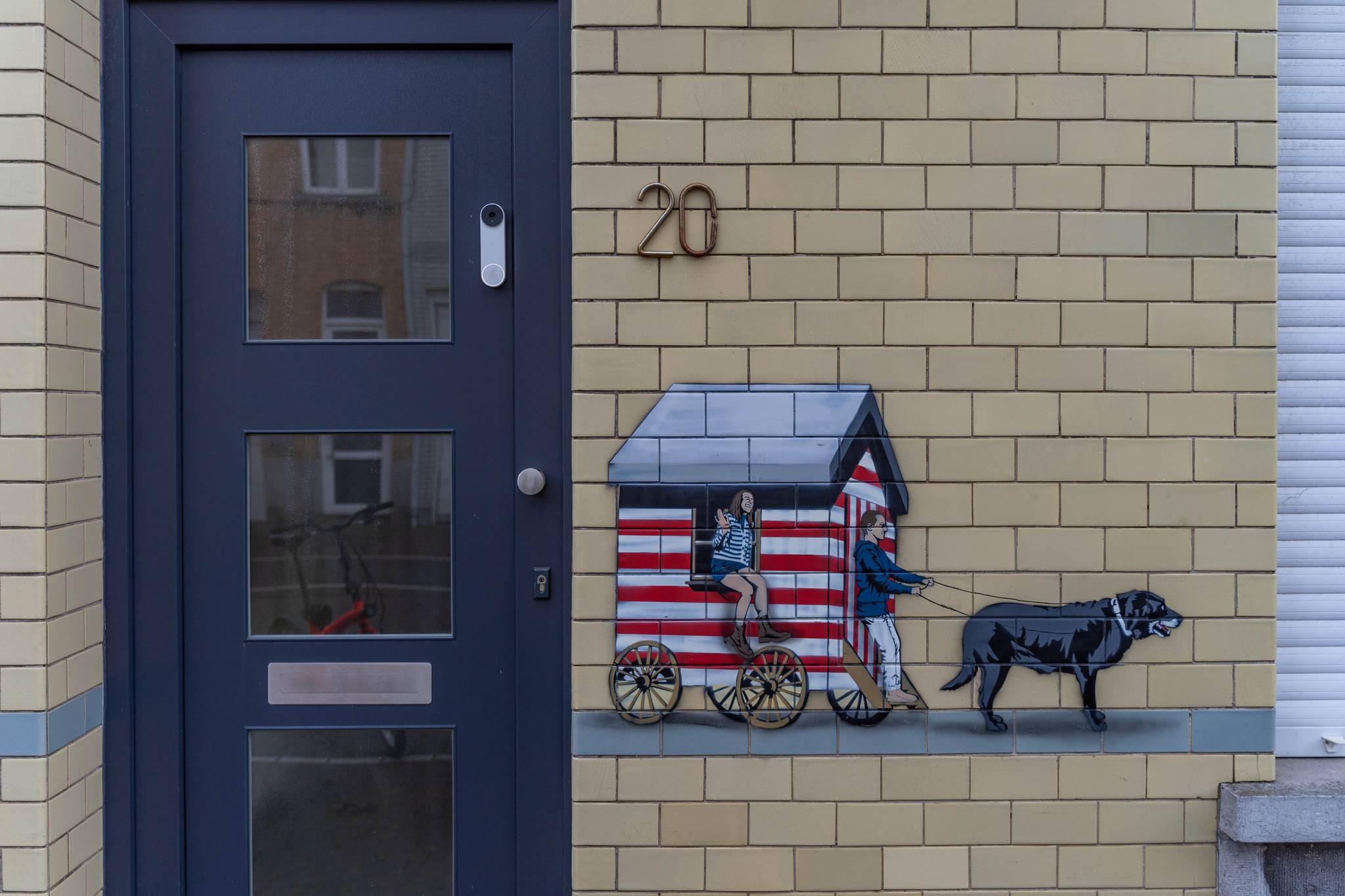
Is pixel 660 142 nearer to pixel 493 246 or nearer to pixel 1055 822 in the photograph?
pixel 493 246

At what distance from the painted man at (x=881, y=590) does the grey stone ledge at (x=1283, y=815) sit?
3.18 ft

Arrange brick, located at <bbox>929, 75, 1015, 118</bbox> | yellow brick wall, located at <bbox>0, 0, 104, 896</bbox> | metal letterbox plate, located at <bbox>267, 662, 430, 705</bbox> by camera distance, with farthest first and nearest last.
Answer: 1. metal letterbox plate, located at <bbox>267, 662, 430, 705</bbox>
2. brick, located at <bbox>929, 75, 1015, 118</bbox>
3. yellow brick wall, located at <bbox>0, 0, 104, 896</bbox>

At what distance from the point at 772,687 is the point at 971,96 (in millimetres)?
1851

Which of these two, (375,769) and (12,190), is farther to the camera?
(375,769)

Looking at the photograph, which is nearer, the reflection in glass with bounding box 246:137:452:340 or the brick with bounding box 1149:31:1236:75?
the brick with bounding box 1149:31:1236:75

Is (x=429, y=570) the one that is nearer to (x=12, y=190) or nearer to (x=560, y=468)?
(x=560, y=468)

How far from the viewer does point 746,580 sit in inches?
98.1

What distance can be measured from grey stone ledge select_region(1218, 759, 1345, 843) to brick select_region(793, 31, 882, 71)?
240cm

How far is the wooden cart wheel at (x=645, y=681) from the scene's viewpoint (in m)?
2.49

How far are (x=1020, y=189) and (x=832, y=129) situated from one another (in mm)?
588

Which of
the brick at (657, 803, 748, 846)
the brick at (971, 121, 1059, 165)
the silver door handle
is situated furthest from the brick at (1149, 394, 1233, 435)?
the silver door handle

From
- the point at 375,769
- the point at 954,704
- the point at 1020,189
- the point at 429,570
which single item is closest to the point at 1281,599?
the point at 954,704

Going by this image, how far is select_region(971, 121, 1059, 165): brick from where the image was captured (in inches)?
97.5

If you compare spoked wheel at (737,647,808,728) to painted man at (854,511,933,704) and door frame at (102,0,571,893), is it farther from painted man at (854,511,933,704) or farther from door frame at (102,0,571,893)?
door frame at (102,0,571,893)
